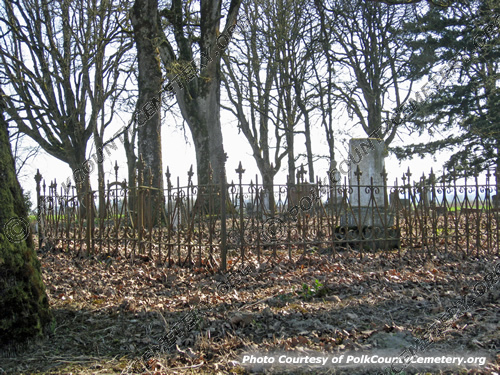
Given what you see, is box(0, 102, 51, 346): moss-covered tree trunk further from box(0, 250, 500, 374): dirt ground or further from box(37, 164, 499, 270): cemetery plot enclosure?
box(37, 164, 499, 270): cemetery plot enclosure

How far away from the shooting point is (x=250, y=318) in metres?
4.09

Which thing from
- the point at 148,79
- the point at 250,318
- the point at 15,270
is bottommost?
the point at 250,318

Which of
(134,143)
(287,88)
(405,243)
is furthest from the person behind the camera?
(134,143)

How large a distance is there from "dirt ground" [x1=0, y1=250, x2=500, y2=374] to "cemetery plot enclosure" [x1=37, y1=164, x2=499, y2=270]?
1.96ft

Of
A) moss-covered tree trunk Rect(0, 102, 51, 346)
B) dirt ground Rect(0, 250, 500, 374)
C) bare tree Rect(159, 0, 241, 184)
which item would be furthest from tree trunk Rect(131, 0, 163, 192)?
moss-covered tree trunk Rect(0, 102, 51, 346)

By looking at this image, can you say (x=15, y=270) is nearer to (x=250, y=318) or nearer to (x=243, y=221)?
(x=250, y=318)

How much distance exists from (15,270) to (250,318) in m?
2.20

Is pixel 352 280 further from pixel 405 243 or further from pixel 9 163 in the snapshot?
pixel 9 163

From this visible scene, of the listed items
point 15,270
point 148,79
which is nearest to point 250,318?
point 15,270

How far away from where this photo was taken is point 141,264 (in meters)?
7.22

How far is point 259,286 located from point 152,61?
A: 23.7ft

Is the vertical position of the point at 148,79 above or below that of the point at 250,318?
above

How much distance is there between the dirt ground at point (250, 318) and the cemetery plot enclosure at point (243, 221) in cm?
60

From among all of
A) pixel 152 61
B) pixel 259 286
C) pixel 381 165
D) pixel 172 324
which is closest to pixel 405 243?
pixel 381 165
